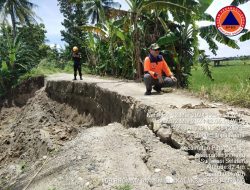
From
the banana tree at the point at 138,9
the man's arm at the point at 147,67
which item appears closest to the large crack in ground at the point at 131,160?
the man's arm at the point at 147,67

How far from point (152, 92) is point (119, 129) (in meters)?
3.22

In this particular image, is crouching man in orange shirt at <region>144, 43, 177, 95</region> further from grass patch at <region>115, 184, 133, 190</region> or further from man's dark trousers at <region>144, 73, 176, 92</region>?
grass patch at <region>115, 184, 133, 190</region>

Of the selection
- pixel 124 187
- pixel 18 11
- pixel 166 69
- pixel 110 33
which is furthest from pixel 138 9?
pixel 18 11

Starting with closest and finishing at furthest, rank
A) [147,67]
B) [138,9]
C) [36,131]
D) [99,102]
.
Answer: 1. [147,67]
2. [99,102]
3. [36,131]
4. [138,9]

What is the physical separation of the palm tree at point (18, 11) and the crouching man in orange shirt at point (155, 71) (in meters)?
23.3

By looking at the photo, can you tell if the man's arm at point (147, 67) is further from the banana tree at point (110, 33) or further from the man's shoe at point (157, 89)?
the banana tree at point (110, 33)

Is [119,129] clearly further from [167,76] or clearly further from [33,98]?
[33,98]

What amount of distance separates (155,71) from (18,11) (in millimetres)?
25029

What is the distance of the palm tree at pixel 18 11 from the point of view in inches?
1259

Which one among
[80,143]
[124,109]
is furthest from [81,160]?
[124,109]

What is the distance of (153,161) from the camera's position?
18.6ft

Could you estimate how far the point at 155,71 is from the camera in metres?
10.3

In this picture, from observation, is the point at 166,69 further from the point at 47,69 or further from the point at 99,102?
the point at 47,69

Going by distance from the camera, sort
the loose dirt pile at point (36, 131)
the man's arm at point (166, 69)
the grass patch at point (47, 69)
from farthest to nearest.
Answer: the grass patch at point (47, 69) → the loose dirt pile at point (36, 131) → the man's arm at point (166, 69)
